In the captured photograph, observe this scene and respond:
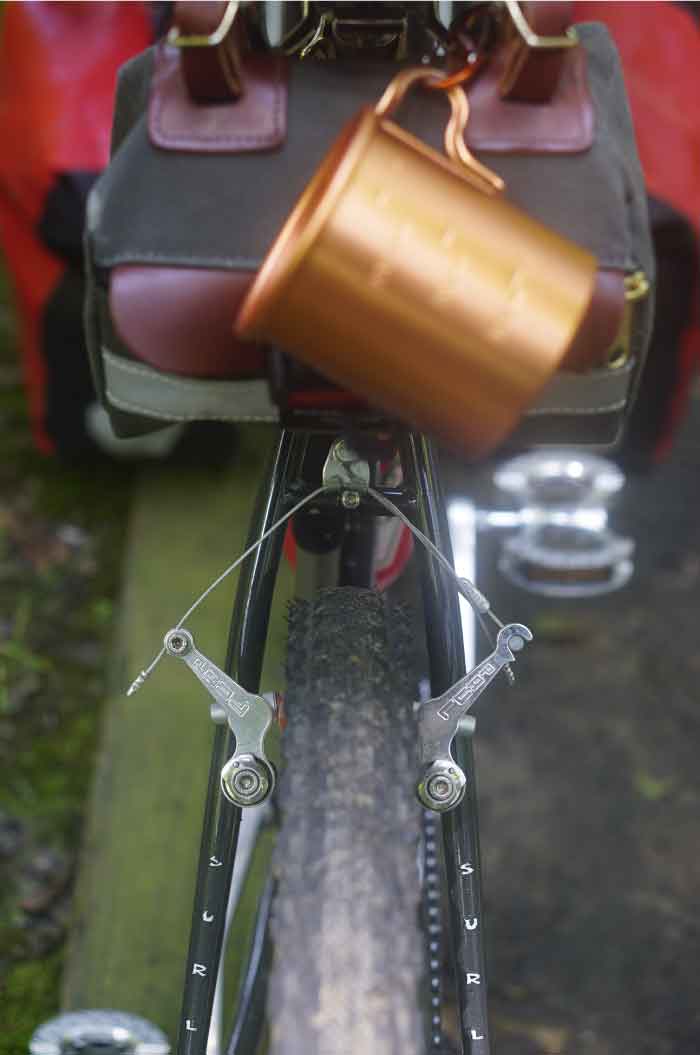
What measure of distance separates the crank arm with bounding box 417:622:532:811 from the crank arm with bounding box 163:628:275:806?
123 millimetres

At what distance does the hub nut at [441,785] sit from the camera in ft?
3.25

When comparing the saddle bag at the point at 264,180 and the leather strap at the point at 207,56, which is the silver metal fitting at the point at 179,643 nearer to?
the saddle bag at the point at 264,180

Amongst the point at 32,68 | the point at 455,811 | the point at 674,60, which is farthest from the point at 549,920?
the point at 32,68

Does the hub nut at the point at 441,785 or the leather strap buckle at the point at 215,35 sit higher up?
the leather strap buckle at the point at 215,35

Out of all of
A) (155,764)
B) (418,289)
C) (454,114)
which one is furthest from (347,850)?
(155,764)

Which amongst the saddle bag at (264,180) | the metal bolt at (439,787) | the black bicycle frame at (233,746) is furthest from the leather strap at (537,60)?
the metal bolt at (439,787)

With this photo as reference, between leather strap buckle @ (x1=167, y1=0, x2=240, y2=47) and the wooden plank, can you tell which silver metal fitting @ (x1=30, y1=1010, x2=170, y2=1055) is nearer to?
the wooden plank

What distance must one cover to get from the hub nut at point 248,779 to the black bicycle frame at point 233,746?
31 millimetres

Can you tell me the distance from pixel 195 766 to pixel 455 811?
95 cm

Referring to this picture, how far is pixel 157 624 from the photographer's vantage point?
2.14 metres

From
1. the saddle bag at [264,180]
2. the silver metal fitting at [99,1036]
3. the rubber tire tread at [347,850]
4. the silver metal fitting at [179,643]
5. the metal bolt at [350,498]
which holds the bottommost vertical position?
the silver metal fitting at [99,1036]

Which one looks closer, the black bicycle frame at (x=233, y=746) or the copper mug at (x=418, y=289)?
the copper mug at (x=418, y=289)

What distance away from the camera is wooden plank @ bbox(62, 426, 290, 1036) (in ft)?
5.40

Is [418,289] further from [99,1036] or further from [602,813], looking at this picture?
[602,813]
